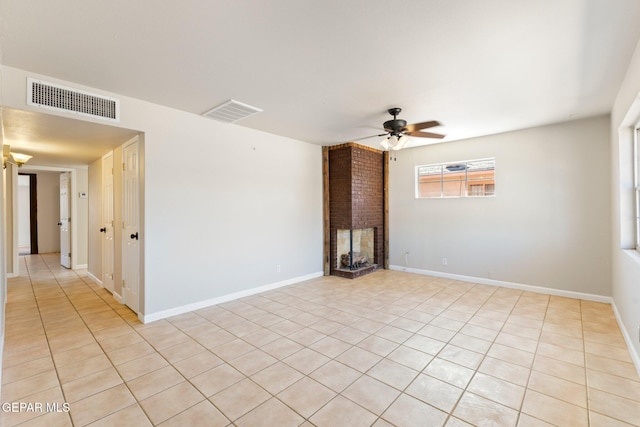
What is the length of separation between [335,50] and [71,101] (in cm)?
265

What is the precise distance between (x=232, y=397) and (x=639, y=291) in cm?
339

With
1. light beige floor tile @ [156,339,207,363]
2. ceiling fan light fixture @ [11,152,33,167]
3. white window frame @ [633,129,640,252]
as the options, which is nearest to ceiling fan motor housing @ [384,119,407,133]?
white window frame @ [633,129,640,252]

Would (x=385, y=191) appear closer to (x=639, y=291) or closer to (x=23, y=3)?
(x=639, y=291)

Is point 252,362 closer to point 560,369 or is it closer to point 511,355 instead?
point 511,355

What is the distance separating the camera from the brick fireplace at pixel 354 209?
5.52 metres

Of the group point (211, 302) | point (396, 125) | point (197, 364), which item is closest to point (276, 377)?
point (197, 364)

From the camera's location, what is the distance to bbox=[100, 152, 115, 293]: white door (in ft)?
14.8

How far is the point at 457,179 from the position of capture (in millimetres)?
5371

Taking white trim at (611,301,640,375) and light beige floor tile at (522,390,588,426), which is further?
white trim at (611,301,640,375)

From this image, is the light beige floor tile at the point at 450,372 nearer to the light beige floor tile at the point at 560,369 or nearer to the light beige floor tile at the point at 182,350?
the light beige floor tile at the point at 560,369

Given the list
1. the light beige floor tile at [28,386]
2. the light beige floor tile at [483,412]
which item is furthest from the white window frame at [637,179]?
the light beige floor tile at [28,386]

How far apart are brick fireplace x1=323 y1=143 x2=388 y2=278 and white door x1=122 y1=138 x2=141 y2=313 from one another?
3277mm

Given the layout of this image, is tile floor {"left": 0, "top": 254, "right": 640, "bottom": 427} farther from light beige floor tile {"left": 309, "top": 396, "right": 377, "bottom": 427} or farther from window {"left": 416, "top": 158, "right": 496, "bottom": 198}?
window {"left": 416, "top": 158, "right": 496, "bottom": 198}

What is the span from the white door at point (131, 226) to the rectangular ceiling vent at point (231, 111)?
3.42 feet
